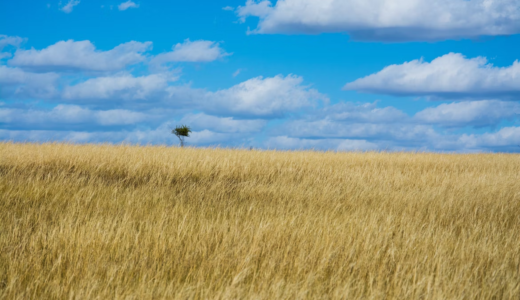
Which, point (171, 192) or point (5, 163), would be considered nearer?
point (171, 192)

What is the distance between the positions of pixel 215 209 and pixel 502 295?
463cm

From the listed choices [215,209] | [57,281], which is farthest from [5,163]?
[57,281]

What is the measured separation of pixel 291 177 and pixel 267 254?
7993 millimetres

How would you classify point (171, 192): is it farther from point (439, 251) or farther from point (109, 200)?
point (439, 251)

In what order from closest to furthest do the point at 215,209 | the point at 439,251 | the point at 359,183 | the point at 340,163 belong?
the point at 439,251 < the point at 215,209 < the point at 359,183 < the point at 340,163

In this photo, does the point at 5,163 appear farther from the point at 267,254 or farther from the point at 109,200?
the point at 267,254

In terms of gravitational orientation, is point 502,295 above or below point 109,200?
below

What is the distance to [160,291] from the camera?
3.65 meters

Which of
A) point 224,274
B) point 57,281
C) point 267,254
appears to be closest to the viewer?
point 57,281

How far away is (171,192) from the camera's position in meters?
9.14

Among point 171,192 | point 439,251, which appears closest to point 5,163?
point 171,192

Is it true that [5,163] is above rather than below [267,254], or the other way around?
above

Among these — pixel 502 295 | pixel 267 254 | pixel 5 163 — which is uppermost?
pixel 5 163

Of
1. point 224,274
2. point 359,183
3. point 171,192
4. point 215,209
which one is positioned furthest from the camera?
point 359,183
